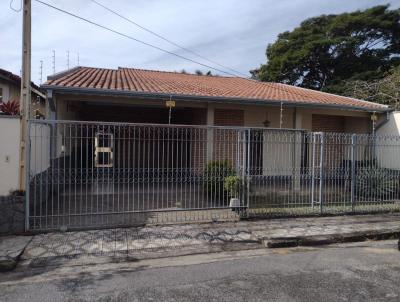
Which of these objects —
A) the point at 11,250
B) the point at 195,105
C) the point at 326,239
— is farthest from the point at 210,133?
the point at 11,250

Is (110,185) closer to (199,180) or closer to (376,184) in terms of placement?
(199,180)

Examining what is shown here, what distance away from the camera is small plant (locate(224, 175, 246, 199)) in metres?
8.88

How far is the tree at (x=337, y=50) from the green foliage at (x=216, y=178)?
66.0 feet

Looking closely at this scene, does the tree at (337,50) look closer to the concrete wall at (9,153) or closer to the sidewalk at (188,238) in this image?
the sidewalk at (188,238)

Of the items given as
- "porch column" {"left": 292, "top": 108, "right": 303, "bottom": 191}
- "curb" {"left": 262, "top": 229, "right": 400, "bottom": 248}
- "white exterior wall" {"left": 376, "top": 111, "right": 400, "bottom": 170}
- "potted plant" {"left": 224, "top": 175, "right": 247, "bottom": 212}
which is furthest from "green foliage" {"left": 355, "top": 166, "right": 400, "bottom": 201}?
"potted plant" {"left": 224, "top": 175, "right": 247, "bottom": 212}

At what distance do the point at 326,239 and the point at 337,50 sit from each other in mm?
24893

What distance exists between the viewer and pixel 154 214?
8.84 m

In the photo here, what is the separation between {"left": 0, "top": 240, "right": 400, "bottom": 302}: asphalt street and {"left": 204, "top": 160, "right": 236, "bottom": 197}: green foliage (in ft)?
9.86

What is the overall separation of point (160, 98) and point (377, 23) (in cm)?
2325

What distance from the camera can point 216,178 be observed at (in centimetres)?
942

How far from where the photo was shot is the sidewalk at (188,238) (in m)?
6.30

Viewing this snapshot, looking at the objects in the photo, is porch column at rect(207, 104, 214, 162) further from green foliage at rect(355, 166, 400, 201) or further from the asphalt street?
the asphalt street

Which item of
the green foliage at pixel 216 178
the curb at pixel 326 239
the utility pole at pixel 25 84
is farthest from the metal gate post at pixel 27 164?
the curb at pixel 326 239

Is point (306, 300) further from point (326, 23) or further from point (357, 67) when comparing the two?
point (326, 23)
